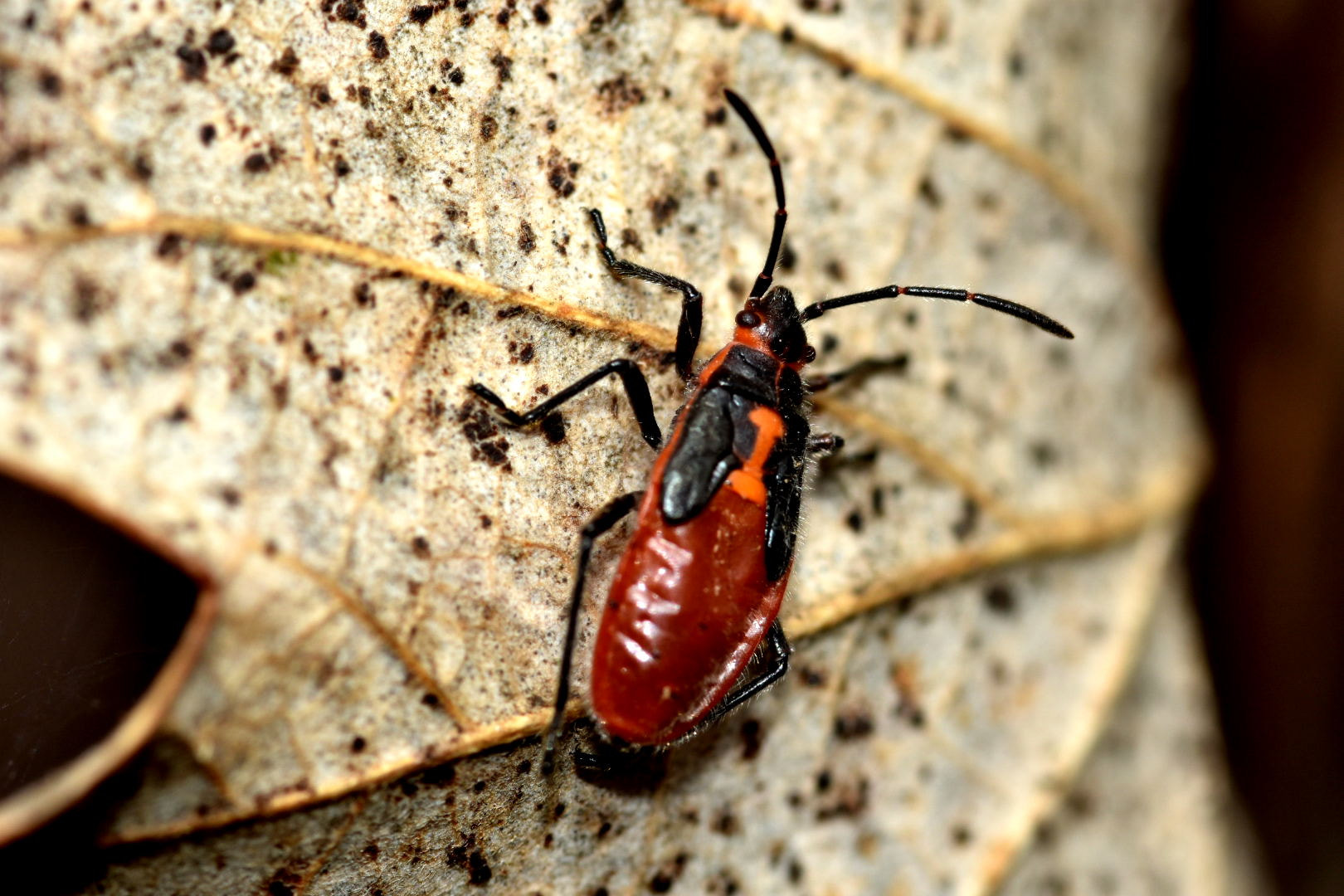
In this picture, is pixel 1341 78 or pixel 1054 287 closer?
pixel 1054 287

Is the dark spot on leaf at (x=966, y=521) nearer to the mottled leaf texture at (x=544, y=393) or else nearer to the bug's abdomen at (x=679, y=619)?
the mottled leaf texture at (x=544, y=393)

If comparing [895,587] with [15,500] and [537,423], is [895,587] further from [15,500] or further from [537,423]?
[15,500]

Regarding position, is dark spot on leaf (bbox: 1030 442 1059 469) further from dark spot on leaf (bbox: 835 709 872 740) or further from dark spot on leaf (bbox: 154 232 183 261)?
dark spot on leaf (bbox: 154 232 183 261)

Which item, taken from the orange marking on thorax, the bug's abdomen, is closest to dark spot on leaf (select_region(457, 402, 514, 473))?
the bug's abdomen

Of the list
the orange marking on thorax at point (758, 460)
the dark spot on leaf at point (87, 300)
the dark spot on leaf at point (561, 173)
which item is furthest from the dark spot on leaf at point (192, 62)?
the orange marking on thorax at point (758, 460)

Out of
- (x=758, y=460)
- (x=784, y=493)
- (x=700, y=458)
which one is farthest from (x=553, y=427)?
(x=784, y=493)

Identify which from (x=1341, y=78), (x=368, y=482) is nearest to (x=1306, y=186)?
(x=1341, y=78)

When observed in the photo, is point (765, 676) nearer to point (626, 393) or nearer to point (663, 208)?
point (626, 393)
